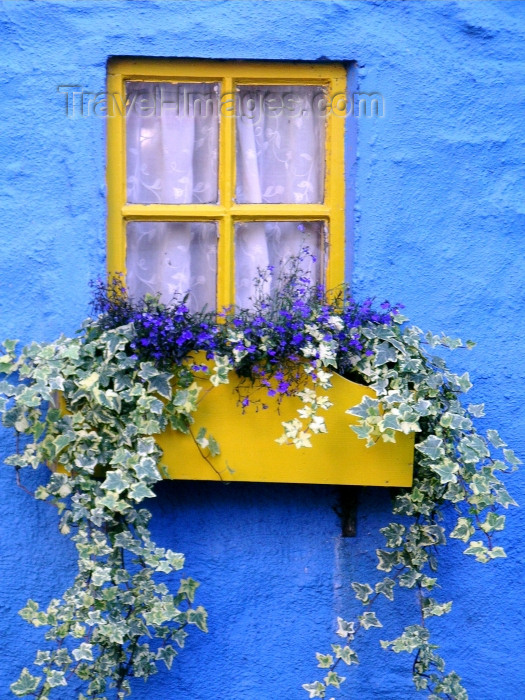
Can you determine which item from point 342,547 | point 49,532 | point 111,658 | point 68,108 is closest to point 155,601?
point 111,658

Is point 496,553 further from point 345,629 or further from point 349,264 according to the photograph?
point 349,264

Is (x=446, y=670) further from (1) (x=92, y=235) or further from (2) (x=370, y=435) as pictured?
(1) (x=92, y=235)

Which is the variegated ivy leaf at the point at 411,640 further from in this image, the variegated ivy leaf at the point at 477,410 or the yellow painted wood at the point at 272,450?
the variegated ivy leaf at the point at 477,410

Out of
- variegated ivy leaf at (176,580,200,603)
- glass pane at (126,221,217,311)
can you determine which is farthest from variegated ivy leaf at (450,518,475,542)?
glass pane at (126,221,217,311)

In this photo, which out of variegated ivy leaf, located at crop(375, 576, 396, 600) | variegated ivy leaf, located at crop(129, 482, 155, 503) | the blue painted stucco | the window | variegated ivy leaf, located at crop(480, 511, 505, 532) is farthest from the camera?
the window

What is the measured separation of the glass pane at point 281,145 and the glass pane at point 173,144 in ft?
0.36

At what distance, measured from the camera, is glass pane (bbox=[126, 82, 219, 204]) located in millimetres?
3133

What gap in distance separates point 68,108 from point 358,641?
2.02m

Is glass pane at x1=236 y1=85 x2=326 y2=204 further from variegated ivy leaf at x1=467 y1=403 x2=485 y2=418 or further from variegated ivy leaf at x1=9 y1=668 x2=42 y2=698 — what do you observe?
variegated ivy leaf at x1=9 y1=668 x2=42 y2=698

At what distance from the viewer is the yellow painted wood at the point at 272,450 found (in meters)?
2.80

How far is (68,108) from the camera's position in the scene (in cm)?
296

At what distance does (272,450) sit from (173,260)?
31.3 inches

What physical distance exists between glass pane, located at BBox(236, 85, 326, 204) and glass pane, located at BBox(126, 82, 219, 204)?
110 millimetres

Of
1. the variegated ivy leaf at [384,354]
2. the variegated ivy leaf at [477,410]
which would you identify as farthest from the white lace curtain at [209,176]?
the variegated ivy leaf at [477,410]
